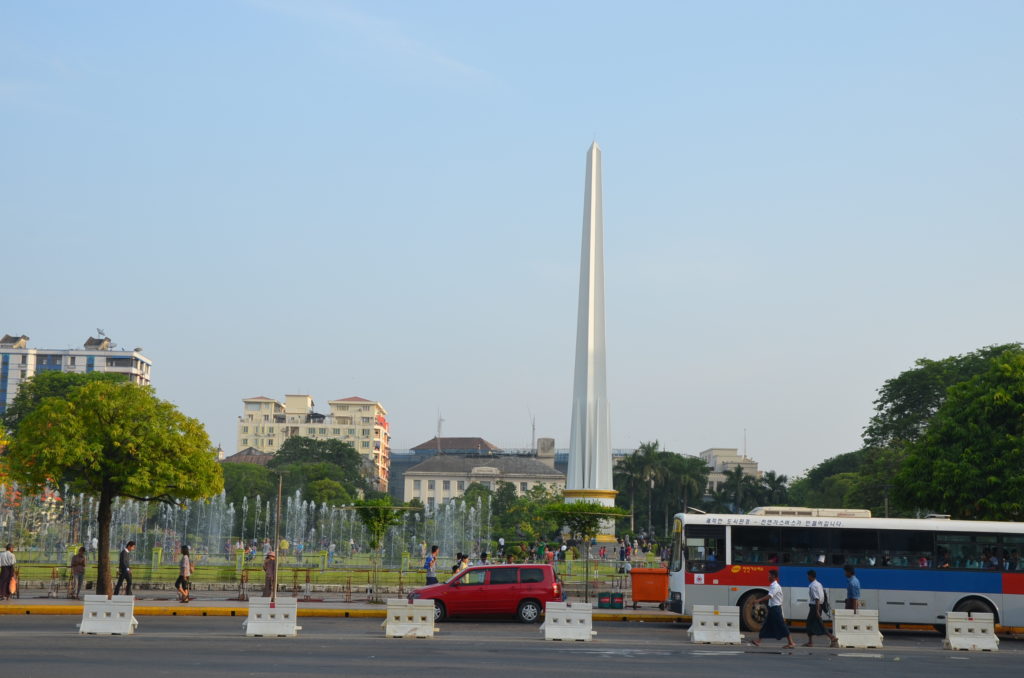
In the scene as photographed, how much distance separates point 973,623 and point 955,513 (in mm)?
19437

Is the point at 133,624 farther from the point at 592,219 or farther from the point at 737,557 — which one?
the point at 592,219

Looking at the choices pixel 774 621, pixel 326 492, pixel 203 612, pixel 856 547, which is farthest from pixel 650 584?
pixel 326 492

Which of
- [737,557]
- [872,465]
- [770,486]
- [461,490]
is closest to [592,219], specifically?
[872,465]

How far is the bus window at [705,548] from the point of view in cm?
2588

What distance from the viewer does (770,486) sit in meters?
124

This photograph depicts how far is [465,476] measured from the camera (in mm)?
171625

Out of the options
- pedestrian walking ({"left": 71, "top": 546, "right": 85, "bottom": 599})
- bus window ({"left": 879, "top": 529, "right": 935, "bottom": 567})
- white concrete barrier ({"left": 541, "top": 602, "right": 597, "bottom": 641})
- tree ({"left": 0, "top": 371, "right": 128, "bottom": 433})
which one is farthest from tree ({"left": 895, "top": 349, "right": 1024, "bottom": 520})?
tree ({"left": 0, "top": 371, "right": 128, "bottom": 433})

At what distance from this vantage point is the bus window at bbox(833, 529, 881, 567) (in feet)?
84.3

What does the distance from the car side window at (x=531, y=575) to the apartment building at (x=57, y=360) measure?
145m

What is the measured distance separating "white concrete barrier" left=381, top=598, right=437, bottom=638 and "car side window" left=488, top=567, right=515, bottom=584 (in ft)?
12.1

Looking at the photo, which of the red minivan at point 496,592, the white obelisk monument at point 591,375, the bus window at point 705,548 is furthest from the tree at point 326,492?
the bus window at point 705,548

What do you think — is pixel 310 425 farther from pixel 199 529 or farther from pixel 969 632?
pixel 969 632

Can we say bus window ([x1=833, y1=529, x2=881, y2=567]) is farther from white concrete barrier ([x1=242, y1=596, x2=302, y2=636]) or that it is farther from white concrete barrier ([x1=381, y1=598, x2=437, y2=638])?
white concrete barrier ([x1=242, y1=596, x2=302, y2=636])

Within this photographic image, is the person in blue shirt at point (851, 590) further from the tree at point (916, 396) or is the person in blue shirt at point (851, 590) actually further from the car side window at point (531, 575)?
the tree at point (916, 396)
